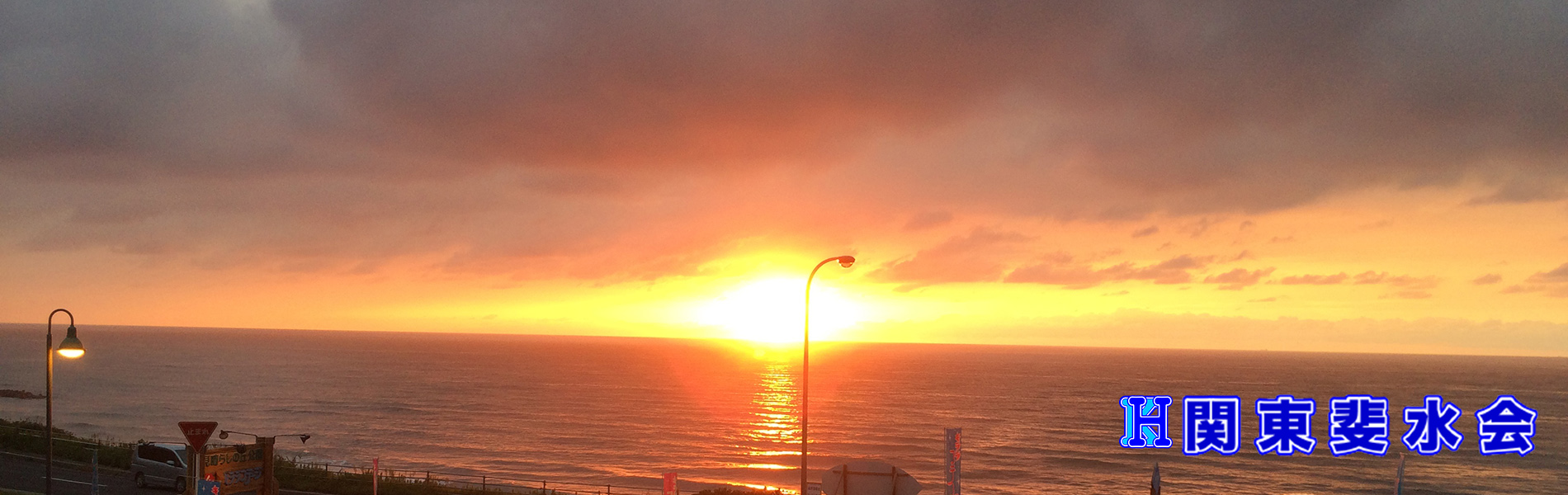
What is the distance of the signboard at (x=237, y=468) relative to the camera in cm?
1820

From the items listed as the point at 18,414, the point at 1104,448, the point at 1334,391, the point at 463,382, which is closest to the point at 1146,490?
the point at 1104,448

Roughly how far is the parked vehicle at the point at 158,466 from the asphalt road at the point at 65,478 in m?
0.35

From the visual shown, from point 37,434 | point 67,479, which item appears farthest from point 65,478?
point 37,434

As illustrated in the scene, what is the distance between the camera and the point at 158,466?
35031 millimetres

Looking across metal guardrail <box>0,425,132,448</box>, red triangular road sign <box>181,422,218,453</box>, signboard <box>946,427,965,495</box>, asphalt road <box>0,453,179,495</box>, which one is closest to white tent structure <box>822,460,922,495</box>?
signboard <box>946,427,965,495</box>

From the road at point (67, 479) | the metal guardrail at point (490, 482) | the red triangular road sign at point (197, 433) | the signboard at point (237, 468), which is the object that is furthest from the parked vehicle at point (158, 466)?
the red triangular road sign at point (197, 433)

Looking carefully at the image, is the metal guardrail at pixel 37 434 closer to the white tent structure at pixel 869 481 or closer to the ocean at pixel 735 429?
the ocean at pixel 735 429

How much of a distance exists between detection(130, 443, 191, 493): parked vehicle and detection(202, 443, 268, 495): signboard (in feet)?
62.2

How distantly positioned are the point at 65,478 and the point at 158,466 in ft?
10.2

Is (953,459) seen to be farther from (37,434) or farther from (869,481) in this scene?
(37,434)

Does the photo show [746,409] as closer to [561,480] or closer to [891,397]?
[891,397]

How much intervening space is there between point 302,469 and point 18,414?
85500 millimetres

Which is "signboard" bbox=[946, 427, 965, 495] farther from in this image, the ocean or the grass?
the ocean

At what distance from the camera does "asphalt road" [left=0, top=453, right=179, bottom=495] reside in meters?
32.1
